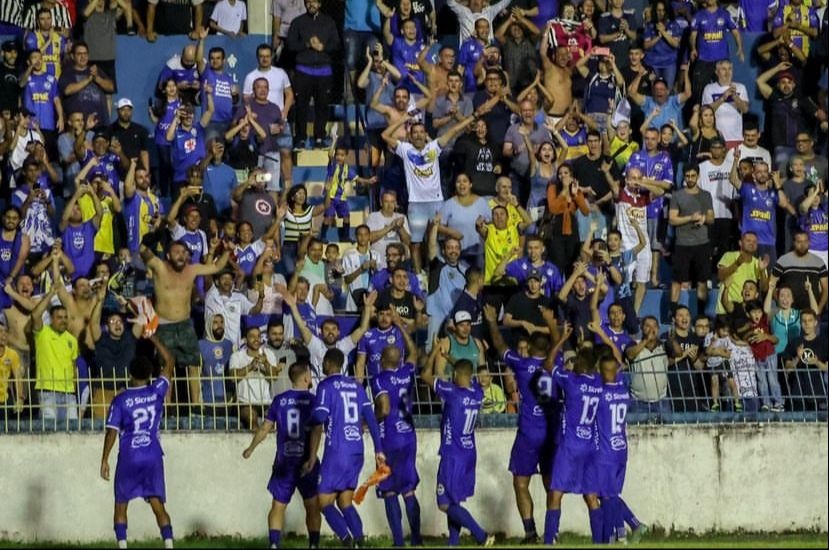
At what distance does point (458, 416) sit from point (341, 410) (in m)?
1.47

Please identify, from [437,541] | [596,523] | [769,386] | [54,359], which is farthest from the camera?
[769,386]

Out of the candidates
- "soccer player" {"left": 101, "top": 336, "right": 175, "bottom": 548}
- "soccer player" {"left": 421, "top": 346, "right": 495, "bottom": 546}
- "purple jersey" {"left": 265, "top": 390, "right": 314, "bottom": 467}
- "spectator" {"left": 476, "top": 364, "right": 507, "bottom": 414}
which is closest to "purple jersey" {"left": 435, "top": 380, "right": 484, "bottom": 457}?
"soccer player" {"left": 421, "top": 346, "right": 495, "bottom": 546}

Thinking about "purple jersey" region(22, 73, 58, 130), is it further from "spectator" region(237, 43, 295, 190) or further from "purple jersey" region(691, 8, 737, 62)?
"purple jersey" region(691, 8, 737, 62)

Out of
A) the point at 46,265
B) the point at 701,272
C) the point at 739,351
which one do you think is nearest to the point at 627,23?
the point at 701,272

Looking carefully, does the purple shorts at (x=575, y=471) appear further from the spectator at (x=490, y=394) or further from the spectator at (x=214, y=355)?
the spectator at (x=214, y=355)

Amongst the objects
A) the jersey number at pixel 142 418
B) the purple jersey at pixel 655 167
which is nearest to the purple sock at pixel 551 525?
the jersey number at pixel 142 418

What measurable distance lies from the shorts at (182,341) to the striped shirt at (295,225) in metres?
2.54

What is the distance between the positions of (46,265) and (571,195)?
20.9 ft

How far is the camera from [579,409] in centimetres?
2106

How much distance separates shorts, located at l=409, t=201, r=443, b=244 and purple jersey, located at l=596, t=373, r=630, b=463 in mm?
5898

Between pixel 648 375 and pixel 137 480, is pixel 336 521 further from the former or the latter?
pixel 648 375

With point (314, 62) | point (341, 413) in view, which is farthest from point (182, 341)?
point (314, 62)

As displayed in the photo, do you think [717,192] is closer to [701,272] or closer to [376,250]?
[701,272]

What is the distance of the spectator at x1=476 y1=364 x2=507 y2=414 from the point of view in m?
23.3
